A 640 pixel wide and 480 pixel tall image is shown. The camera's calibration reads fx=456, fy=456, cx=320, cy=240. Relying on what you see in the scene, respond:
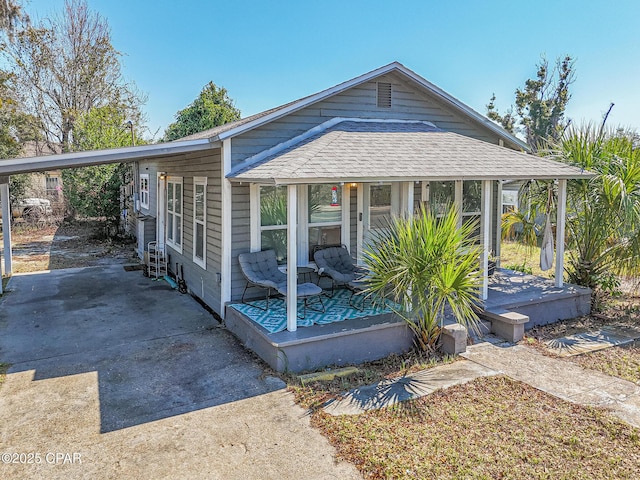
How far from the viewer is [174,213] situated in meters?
10.2

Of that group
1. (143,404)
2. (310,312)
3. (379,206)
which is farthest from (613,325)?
(143,404)

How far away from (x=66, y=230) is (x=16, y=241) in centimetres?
285

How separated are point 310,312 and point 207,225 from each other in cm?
250

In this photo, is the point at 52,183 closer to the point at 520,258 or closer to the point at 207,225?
the point at 207,225

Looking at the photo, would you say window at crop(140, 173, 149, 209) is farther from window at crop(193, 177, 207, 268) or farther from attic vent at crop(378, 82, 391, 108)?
attic vent at crop(378, 82, 391, 108)

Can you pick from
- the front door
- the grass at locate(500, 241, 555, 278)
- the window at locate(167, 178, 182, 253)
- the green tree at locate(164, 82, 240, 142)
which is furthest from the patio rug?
the green tree at locate(164, 82, 240, 142)

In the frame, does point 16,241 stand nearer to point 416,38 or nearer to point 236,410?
point 236,410

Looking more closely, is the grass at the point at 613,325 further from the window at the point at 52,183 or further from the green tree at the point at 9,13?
the window at the point at 52,183

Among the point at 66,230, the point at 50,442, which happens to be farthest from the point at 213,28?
the point at 50,442

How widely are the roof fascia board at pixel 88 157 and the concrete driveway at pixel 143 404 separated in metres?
2.48

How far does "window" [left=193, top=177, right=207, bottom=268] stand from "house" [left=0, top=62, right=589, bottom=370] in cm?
2

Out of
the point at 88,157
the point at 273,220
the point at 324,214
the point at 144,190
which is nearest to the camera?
the point at 88,157

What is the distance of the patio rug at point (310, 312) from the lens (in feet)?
20.4

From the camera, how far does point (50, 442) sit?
13.3 ft
